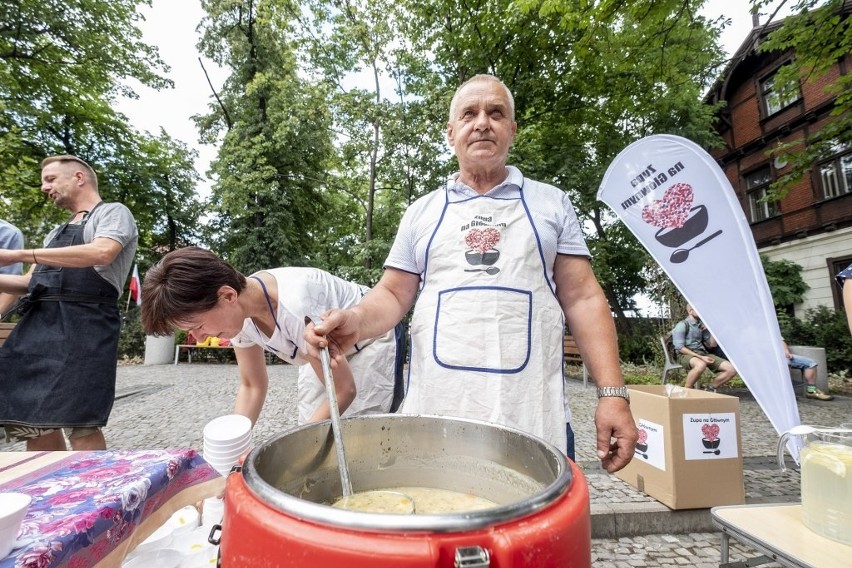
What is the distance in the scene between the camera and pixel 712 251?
368cm

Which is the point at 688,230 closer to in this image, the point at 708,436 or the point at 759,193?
the point at 708,436

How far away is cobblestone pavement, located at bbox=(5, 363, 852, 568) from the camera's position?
2742mm

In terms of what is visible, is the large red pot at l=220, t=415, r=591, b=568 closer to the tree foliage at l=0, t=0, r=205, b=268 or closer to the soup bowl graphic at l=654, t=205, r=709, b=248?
the soup bowl graphic at l=654, t=205, r=709, b=248

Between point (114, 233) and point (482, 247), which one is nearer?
point (482, 247)

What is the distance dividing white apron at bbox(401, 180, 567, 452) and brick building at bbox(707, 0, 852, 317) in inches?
495

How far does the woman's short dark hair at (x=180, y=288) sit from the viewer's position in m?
1.46

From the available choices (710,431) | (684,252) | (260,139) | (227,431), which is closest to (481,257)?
(227,431)

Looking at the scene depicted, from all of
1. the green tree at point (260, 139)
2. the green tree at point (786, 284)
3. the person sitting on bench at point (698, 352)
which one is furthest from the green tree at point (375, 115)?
the green tree at point (786, 284)

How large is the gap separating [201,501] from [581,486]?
129cm

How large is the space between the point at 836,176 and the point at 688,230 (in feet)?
42.4

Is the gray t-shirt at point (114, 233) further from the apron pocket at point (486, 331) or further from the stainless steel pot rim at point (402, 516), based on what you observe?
the stainless steel pot rim at point (402, 516)

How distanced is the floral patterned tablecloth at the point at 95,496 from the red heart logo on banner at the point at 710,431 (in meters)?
2.98

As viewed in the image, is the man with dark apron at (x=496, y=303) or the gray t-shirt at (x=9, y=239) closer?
the man with dark apron at (x=496, y=303)

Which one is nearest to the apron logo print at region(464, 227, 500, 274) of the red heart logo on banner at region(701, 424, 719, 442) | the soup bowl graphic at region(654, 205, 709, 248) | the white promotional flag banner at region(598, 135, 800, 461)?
the red heart logo on banner at region(701, 424, 719, 442)
